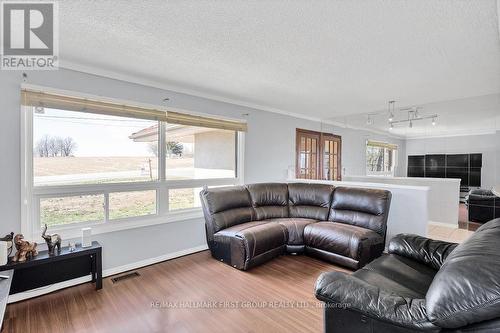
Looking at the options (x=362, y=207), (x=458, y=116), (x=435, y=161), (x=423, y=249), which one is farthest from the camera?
(x=435, y=161)

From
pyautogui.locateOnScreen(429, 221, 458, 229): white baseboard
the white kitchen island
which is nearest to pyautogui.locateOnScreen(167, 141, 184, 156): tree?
the white kitchen island

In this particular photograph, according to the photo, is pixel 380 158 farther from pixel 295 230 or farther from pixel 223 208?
pixel 223 208

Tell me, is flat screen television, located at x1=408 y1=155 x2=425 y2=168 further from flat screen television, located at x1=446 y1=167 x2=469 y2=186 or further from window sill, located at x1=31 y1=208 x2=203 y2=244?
window sill, located at x1=31 y1=208 x2=203 y2=244

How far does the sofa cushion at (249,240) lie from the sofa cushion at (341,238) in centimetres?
38

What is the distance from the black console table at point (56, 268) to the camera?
2346 millimetres

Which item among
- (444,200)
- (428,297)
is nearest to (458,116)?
(444,200)

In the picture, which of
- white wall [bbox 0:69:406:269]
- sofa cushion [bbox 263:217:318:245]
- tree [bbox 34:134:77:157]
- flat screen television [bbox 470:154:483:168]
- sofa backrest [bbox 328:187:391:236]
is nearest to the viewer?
white wall [bbox 0:69:406:269]

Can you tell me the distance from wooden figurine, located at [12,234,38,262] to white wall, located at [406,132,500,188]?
10272mm

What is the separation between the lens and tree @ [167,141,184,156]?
11.9 feet

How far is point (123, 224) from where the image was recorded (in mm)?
3135

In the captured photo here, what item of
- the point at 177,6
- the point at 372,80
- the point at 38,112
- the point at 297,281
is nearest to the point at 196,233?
the point at 297,281

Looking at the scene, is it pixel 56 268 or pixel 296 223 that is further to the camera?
pixel 296 223

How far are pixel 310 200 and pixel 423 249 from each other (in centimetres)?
201

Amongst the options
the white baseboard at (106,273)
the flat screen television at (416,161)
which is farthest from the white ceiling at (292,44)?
the flat screen television at (416,161)
